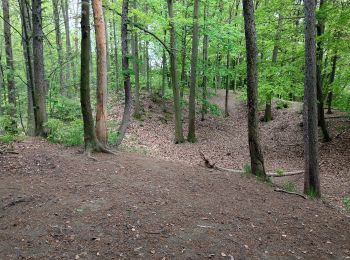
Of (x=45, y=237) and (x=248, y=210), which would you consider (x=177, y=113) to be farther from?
(x=45, y=237)

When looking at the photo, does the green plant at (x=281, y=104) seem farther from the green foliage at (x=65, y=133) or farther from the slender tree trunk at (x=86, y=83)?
the slender tree trunk at (x=86, y=83)

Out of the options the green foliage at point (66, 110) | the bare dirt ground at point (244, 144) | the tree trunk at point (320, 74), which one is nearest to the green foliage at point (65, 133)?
the green foliage at point (66, 110)

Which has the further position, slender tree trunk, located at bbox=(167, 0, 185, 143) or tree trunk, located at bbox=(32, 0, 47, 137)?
slender tree trunk, located at bbox=(167, 0, 185, 143)

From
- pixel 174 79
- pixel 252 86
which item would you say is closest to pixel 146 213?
pixel 252 86

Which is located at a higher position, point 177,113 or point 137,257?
point 177,113

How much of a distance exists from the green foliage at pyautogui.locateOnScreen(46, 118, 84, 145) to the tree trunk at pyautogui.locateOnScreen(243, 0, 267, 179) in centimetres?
569

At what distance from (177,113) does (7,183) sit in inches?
422

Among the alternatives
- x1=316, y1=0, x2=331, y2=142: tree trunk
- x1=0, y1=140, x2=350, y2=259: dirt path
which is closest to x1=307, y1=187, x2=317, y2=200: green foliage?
x1=0, y1=140, x2=350, y2=259: dirt path

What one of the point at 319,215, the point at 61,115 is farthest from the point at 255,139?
the point at 61,115

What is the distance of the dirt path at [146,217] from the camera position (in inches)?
167

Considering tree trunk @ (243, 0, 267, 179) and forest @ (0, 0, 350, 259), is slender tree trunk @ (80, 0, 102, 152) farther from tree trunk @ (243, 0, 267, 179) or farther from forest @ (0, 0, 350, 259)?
tree trunk @ (243, 0, 267, 179)

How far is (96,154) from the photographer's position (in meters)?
9.30

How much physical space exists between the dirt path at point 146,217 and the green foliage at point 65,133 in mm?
2284

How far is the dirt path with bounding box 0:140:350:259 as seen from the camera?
4.25 meters
